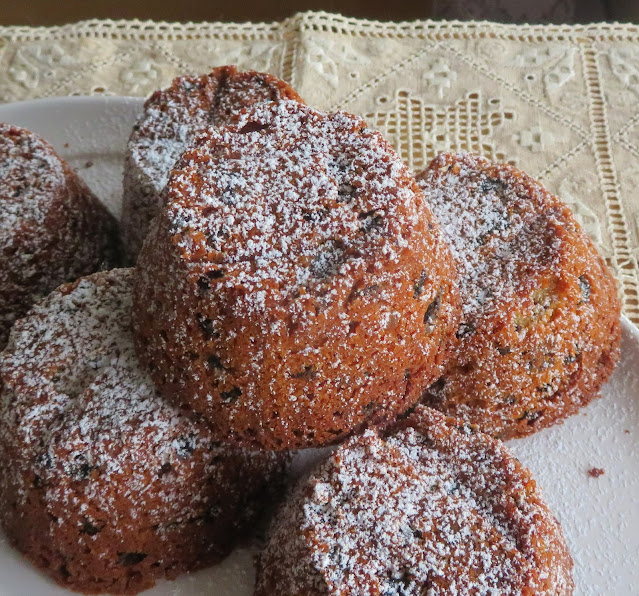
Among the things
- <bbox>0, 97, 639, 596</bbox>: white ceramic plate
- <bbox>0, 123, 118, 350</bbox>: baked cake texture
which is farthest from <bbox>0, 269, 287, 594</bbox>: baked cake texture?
<bbox>0, 123, 118, 350</bbox>: baked cake texture

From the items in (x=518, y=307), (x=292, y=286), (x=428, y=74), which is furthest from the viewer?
(x=428, y=74)

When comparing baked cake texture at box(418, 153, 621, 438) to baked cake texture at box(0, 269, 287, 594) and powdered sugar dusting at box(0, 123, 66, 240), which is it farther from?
powdered sugar dusting at box(0, 123, 66, 240)

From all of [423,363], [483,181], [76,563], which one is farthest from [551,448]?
[76,563]

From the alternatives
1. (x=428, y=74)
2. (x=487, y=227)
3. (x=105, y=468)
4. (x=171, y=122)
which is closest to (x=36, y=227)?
(x=171, y=122)

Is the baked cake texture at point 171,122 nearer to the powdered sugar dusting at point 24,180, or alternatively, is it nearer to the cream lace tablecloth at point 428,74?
the powdered sugar dusting at point 24,180

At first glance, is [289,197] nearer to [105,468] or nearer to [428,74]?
[105,468]
